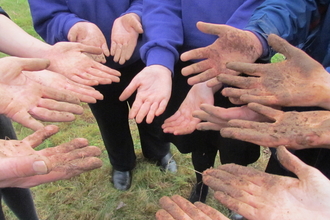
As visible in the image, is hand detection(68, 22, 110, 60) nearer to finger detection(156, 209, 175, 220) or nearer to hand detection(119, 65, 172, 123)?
hand detection(119, 65, 172, 123)

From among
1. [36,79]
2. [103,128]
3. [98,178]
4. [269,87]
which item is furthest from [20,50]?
[269,87]

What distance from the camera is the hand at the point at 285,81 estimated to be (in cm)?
126

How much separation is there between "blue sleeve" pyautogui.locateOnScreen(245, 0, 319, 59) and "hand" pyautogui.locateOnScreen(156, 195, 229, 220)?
0.90m

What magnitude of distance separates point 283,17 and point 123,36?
0.94 meters

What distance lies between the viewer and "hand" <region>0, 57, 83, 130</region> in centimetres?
128

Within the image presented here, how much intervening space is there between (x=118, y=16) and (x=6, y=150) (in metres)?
1.12

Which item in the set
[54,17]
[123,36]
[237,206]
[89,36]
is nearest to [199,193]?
[237,206]

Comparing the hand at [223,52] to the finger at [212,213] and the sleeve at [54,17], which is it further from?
the sleeve at [54,17]

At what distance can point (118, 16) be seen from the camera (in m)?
1.81

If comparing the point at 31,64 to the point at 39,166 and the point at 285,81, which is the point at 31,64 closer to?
the point at 39,166

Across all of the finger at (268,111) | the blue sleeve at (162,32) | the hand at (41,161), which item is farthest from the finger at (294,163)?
the blue sleeve at (162,32)

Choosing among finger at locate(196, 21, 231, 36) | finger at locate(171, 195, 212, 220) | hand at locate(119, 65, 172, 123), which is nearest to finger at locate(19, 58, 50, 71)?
hand at locate(119, 65, 172, 123)

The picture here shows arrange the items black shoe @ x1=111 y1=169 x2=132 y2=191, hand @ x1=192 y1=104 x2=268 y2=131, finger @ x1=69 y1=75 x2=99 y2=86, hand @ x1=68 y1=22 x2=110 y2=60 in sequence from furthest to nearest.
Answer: black shoe @ x1=111 y1=169 x2=132 y2=191, hand @ x1=68 y1=22 x2=110 y2=60, finger @ x1=69 y1=75 x2=99 y2=86, hand @ x1=192 y1=104 x2=268 y2=131

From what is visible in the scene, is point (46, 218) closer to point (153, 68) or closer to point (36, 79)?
point (36, 79)
